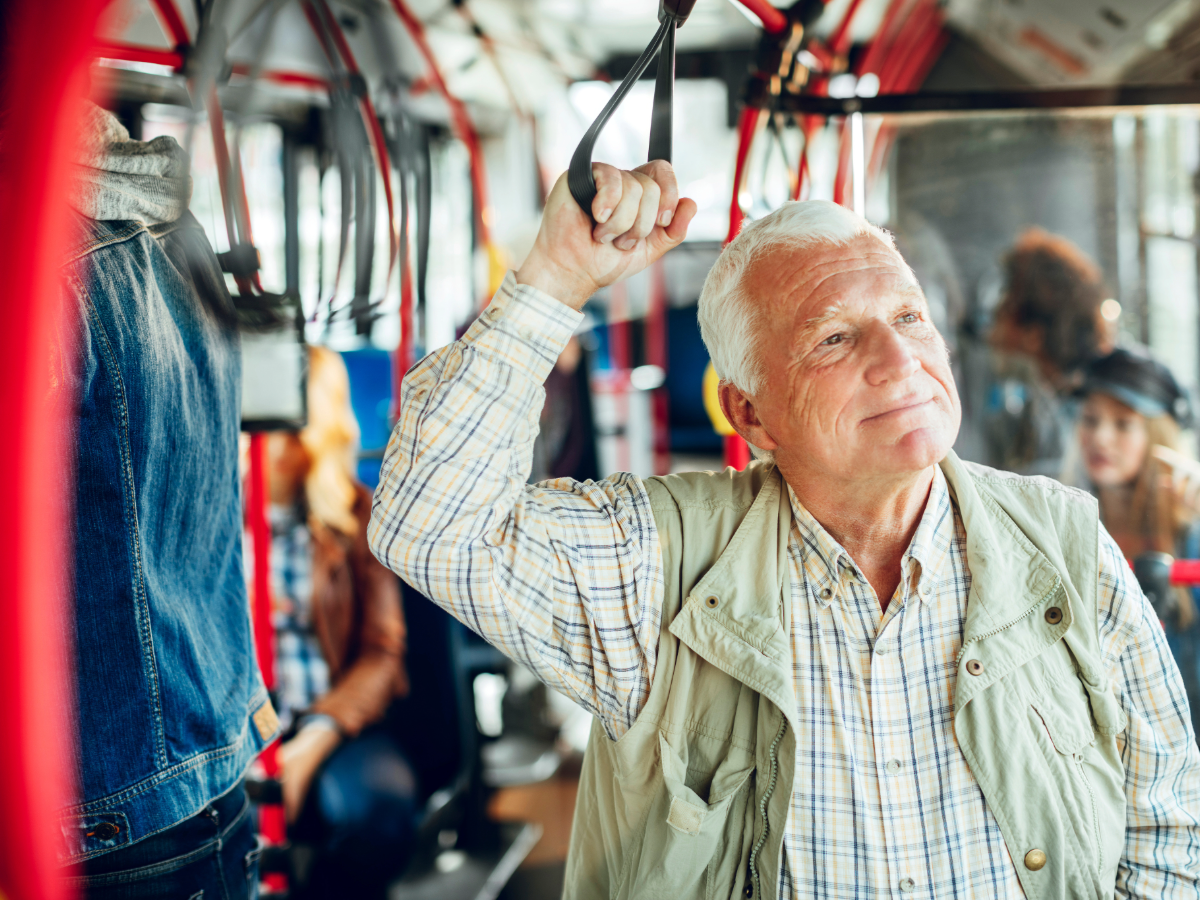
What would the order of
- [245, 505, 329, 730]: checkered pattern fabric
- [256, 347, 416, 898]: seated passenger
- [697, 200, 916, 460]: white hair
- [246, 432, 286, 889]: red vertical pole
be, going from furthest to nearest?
[245, 505, 329, 730]: checkered pattern fabric < [256, 347, 416, 898]: seated passenger < [246, 432, 286, 889]: red vertical pole < [697, 200, 916, 460]: white hair

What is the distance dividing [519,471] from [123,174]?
59 centimetres

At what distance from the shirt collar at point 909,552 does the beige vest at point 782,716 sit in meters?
0.03

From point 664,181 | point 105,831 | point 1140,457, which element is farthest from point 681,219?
point 1140,457

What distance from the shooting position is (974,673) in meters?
1.16

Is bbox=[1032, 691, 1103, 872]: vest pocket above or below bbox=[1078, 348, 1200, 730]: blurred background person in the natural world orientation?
below

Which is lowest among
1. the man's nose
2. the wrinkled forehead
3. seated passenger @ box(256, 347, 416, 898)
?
seated passenger @ box(256, 347, 416, 898)

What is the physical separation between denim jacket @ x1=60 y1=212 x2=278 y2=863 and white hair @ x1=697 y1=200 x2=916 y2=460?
755 mm

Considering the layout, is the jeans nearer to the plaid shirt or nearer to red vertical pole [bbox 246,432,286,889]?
the plaid shirt

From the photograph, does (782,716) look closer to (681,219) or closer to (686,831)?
(686,831)

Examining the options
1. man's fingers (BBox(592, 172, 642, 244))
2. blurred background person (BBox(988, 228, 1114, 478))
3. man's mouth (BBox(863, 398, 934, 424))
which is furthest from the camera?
blurred background person (BBox(988, 228, 1114, 478))

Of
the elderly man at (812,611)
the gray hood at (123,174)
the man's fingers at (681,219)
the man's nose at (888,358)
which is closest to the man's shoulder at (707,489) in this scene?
the elderly man at (812,611)

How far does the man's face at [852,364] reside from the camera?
1.20 meters

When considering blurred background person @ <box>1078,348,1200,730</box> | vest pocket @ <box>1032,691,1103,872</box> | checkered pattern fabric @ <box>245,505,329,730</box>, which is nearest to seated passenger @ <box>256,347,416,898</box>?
checkered pattern fabric @ <box>245,505,329,730</box>

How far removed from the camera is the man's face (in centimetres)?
120
